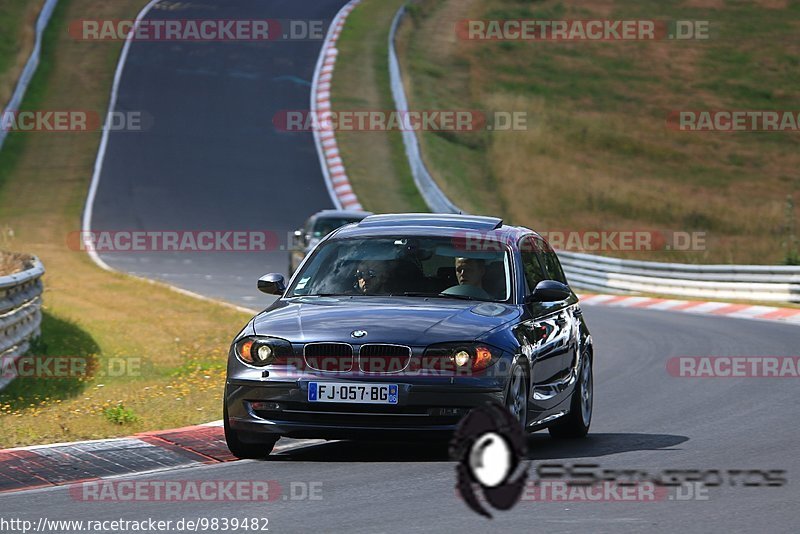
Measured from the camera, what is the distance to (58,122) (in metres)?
41.6

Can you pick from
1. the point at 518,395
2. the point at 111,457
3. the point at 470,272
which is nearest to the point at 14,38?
the point at 470,272

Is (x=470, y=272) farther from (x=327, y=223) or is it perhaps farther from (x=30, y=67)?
(x=30, y=67)

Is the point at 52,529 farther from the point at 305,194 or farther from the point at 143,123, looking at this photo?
the point at 143,123

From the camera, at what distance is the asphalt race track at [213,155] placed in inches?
1146

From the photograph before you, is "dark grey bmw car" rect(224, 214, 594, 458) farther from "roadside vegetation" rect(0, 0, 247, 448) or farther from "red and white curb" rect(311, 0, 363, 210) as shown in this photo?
"red and white curb" rect(311, 0, 363, 210)

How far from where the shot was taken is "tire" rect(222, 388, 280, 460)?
8789mm

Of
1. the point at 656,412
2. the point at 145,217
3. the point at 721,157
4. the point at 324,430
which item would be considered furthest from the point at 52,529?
the point at 721,157

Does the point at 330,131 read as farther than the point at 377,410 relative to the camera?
Yes

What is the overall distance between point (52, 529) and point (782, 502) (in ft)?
11.8

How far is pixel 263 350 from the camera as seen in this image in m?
8.65

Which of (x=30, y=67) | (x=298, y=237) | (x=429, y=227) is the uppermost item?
(x=30, y=67)

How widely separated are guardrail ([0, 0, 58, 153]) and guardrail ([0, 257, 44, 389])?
957 inches

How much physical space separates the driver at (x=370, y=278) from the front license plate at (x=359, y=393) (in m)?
1.22

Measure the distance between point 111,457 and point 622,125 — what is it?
136 ft
